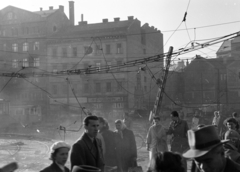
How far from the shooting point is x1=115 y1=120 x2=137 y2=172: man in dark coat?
8.47 metres

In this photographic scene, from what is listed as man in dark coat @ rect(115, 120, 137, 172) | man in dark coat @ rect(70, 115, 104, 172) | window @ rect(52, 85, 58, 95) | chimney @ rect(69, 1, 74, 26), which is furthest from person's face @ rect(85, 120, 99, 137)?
chimney @ rect(69, 1, 74, 26)

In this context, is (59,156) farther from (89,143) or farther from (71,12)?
(71,12)

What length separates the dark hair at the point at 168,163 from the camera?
2432 mm

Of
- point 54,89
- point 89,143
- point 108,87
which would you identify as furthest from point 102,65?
point 89,143

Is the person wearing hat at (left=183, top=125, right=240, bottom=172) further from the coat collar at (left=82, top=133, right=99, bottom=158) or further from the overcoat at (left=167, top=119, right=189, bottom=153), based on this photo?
the overcoat at (left=167, top=119, right=189, bottom=153)

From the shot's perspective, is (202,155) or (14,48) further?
(14,48)

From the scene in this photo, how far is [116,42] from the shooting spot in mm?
51844

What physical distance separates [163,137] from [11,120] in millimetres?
39497

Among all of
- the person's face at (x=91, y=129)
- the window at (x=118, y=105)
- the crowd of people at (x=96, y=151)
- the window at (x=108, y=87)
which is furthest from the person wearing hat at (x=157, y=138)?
the window at (x=108, y=87)

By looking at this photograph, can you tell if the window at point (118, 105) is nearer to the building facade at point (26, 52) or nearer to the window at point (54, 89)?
the window at point (54, 89)

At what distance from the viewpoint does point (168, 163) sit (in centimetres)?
243

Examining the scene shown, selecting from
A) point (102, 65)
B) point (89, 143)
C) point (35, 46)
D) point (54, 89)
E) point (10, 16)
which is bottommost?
point (89, 143)

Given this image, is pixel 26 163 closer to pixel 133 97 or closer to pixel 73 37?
pixel 133 97

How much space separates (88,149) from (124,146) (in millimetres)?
3344
